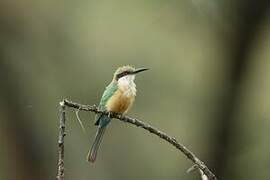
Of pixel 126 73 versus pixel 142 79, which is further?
pixel 142 79

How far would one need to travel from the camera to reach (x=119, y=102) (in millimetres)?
3123

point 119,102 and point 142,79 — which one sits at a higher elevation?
point 142,79

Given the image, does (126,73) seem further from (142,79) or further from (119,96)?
(142,79)

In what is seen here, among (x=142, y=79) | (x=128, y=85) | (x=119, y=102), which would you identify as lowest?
(x=119, y=102)

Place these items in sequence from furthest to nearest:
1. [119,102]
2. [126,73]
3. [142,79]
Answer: [142,79]
[126,73]
[119,102]

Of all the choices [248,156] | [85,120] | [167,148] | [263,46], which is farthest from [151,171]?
[263,46]

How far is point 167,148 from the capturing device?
356 inches

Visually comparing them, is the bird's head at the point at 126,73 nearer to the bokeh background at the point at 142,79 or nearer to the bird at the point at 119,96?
the bird at the point at 119,96

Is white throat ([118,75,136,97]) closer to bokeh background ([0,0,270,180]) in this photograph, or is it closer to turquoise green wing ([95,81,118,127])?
turquoise green wing ([95,81,118,127])

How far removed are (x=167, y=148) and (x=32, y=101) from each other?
2.55 m

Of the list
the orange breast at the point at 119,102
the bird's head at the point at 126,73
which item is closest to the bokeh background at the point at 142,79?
the bird's head at the point at 126,73

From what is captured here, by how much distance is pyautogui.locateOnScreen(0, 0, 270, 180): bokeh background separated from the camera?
6.48 m

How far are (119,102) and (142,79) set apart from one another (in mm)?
4862

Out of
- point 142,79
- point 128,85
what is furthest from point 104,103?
point 142,79
